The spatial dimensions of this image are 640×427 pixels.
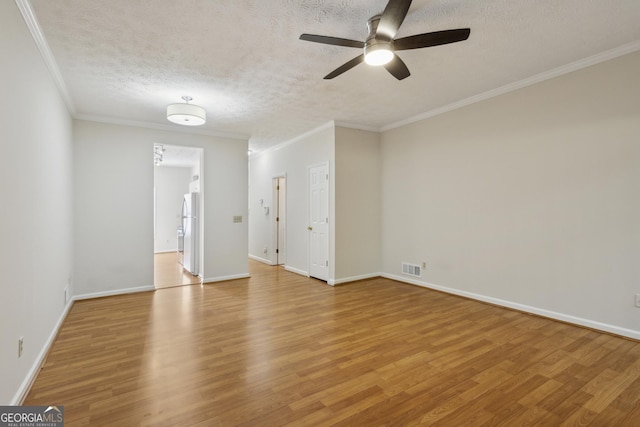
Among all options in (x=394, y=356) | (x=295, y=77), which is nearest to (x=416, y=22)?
(x=295, y=77)

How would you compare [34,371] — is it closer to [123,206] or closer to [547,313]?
[123,206]

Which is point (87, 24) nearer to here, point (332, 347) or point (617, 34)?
point (332, 347)

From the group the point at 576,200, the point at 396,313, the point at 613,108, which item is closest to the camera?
the point at 613,108

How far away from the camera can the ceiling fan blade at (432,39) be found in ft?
7.10

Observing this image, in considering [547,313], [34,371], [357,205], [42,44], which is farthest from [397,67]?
[34,371]

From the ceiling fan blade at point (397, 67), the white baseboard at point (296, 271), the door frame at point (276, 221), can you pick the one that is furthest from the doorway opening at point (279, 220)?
the ceiling fan blade at point (397, 67)

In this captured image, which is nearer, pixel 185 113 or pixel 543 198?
pixel 543 198

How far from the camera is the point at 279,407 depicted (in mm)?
1971

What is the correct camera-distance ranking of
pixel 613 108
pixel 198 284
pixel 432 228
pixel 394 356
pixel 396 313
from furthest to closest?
pixel 198 284
pixel 432 228
pixel 396 313
pixel 613 108
pixel 394 356

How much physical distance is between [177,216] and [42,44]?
7368mm

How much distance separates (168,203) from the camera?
9344 millimetres

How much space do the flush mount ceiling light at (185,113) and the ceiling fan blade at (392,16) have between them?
109 inches

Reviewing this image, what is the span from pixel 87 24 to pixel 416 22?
2.76m

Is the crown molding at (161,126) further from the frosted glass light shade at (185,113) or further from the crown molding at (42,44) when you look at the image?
the frosted glass light shade at (185,113)
